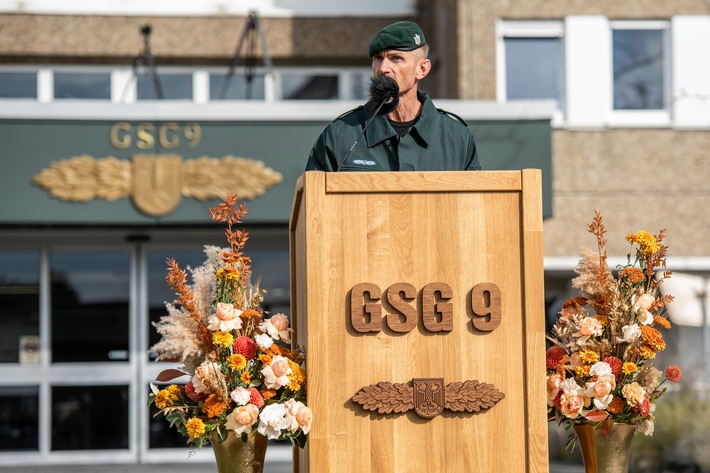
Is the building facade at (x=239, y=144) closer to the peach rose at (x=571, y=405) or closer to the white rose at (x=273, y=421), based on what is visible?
the peach rose at (x=571, y=405)

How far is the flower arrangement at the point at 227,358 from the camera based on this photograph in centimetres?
365

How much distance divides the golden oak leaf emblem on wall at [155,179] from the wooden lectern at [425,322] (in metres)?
9.87

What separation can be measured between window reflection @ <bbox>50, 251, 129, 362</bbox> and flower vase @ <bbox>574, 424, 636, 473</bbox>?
11128mm

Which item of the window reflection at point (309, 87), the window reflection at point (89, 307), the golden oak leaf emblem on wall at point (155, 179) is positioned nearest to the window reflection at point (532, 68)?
the window reflection at point (309, 87)

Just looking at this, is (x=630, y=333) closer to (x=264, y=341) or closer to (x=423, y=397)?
(x=423, y=397)

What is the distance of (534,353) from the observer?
3441mm

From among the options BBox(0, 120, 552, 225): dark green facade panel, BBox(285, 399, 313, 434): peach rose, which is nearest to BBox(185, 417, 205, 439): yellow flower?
BBox(285, 399, 313, 434): peach rose

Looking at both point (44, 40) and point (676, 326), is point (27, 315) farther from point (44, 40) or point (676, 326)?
point (676, 326)

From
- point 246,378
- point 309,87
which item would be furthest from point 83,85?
point 246,378

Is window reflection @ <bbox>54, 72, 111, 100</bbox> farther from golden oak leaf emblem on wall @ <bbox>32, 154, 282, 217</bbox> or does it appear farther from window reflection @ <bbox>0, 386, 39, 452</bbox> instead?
window reflection @ <bbox>0, 386, 39, 452</bbox>

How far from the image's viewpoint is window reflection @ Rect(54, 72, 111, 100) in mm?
15586

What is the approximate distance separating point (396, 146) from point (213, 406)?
1067 millimetres

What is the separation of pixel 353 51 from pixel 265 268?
122 inches

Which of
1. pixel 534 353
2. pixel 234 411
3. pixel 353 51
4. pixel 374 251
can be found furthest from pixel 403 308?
pixel 353 51
